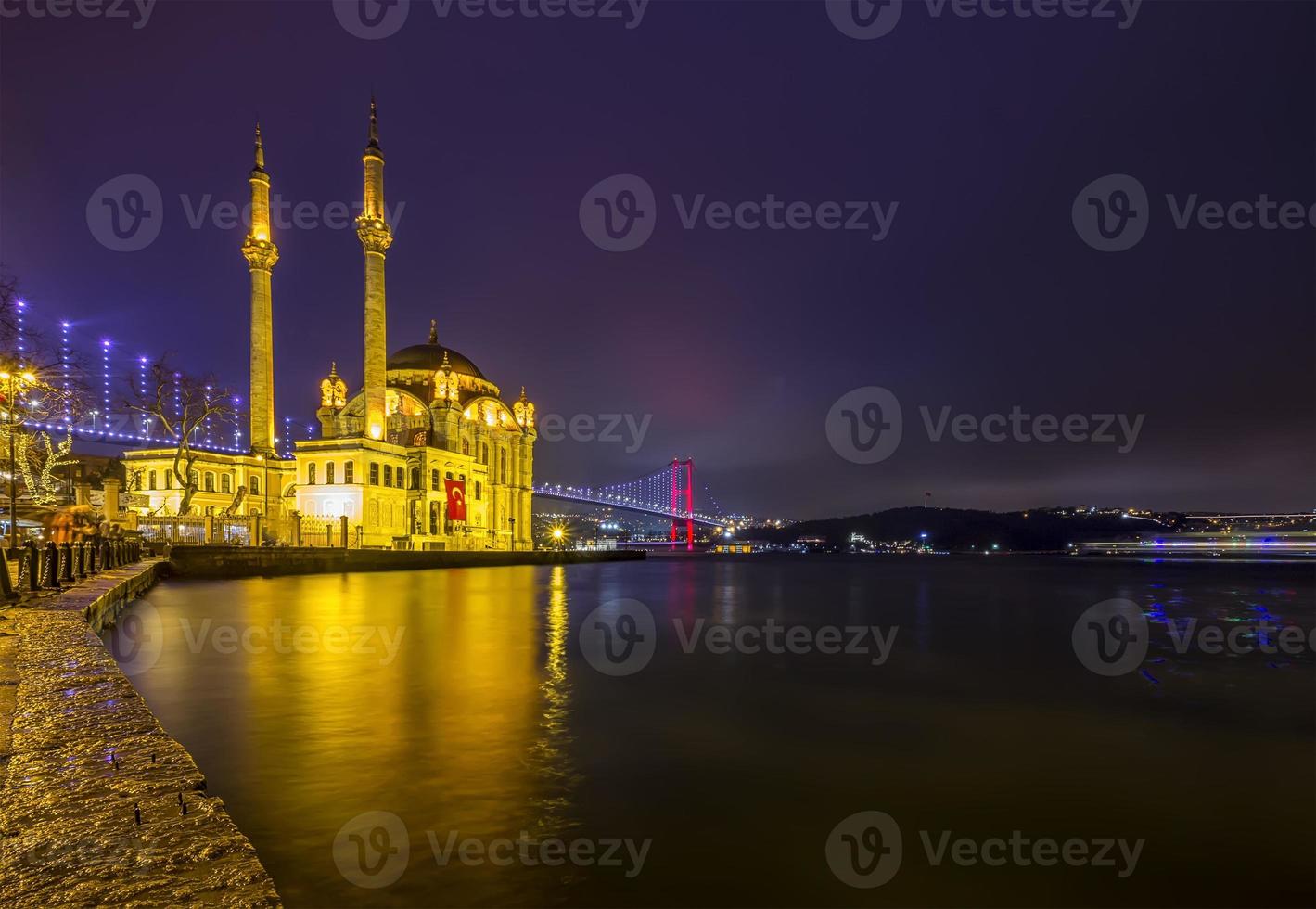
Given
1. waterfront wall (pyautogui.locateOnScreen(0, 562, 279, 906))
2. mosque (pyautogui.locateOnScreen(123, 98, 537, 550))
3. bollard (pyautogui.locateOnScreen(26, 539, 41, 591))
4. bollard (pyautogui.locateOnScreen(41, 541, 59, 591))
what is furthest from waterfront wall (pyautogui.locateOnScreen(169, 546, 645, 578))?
waterfront wall (pyautogui.locateOnScreen(0, 562, 279, 906))

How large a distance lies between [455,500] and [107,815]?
2110 inches

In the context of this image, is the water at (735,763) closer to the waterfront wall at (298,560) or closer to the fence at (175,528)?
the waterfront wall at (298,560)

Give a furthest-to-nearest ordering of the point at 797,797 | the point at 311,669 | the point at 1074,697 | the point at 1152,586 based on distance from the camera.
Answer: the point at 1152,586 → the point at 311,669 → the point at 1074,697 → the point at 797,797

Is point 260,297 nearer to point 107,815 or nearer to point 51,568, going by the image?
point 51,568

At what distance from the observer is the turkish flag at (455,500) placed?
55156 mm

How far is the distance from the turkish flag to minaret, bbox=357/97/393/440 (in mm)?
6707

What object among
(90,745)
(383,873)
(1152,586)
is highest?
(90,745)

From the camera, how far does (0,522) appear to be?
1156 inches

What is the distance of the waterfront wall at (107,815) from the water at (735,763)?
40.2 inches

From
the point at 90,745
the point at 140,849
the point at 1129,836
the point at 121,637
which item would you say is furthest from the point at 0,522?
the point at 1129,836

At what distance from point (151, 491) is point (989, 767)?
52.4 metres

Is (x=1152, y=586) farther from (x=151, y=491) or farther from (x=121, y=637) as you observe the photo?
(x=151, y=491)

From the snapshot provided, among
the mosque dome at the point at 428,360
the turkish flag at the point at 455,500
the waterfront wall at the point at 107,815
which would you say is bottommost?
the waterfront wall at the point at 107,815

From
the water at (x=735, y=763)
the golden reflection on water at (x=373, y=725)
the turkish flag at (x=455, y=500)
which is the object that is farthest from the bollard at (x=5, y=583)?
the turkish flag at (x=455, y=500)
